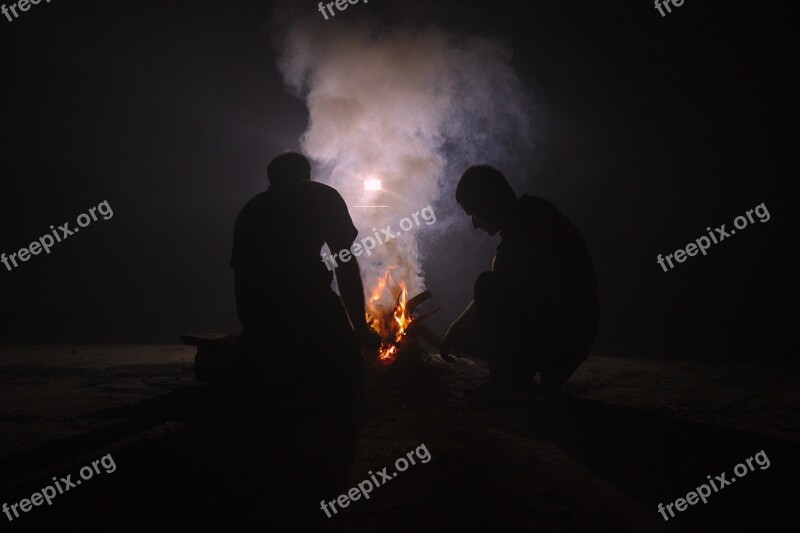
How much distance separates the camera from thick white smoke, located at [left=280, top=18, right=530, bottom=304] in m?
8.67

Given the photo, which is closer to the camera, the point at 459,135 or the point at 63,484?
the point at 63,484

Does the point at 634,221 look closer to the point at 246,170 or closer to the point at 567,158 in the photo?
the point at 567,158

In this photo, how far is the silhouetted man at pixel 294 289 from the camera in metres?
3.38

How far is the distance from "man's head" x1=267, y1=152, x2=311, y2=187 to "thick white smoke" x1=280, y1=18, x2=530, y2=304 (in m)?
4.72

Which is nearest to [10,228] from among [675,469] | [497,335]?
[497,335]

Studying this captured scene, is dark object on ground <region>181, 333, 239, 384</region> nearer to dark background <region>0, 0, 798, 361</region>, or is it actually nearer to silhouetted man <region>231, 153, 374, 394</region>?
silhouetted man <region>231, 153, 374, 394</region>

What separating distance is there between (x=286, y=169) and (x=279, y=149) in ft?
27.4

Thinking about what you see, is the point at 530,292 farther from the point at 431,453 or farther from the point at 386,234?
the point at 386,234

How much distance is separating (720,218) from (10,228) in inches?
611

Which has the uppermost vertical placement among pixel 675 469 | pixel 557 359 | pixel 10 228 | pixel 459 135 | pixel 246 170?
pixel 10 228

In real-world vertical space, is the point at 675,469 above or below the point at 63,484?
below

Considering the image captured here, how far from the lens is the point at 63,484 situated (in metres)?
2.34

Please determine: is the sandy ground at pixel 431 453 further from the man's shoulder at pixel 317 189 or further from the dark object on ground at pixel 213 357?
the man's shoulder at pixel 317 189

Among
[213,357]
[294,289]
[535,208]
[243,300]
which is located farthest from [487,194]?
[213,357]
